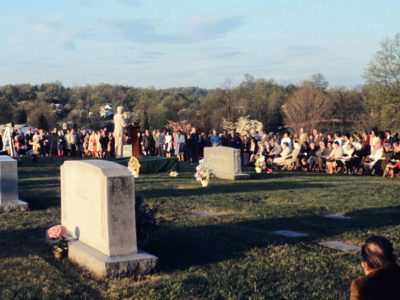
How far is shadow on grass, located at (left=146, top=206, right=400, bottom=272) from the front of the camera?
838 cm

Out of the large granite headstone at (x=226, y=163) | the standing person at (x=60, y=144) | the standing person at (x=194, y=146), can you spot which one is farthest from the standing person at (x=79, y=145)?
the large granite headstone at (x=226, y=163)

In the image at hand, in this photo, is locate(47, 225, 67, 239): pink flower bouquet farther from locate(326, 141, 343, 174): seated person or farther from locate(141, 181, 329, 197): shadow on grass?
locate(326, 141, 343, 174): seated person

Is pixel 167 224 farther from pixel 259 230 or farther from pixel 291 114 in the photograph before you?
pixel 291 114

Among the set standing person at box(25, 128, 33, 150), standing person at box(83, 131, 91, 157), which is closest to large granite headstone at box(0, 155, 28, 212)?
standing person at box(83, 131, 91, 157)

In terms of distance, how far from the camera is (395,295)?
14.3ft

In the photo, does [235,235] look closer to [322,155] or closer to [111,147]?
[322,155]

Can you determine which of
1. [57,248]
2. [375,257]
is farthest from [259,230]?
[375,257]

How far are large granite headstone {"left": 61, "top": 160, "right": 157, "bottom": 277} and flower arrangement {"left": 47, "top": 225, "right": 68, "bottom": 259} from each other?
0.36 ft

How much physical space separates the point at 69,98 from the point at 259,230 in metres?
103

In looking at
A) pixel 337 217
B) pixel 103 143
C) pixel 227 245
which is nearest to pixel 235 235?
pixel 227 245

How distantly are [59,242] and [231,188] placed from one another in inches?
323

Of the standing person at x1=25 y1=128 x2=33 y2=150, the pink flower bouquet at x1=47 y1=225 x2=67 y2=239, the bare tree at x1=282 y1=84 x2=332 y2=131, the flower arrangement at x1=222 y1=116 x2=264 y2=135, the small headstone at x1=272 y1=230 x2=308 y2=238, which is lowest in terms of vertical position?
the small headstone at x1=272 y1=230 x2=308 y2=238

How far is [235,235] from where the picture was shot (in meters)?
9.71

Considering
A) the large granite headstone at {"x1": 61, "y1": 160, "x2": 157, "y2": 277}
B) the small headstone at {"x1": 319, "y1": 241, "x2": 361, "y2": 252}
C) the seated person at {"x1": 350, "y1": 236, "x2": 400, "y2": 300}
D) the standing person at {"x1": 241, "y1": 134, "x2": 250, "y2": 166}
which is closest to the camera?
the seated person at {"x1": 350, "y1": 236, "x2": 400, "y2": 300}
